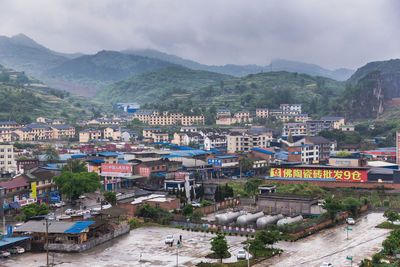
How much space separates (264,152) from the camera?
234 ft

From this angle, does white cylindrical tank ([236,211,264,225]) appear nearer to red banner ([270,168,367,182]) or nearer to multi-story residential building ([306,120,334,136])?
red banner ([270,168,367,182])

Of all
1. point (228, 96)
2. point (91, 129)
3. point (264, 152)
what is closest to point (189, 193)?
point (264, 152)

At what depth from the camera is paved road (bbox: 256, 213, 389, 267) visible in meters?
27.7

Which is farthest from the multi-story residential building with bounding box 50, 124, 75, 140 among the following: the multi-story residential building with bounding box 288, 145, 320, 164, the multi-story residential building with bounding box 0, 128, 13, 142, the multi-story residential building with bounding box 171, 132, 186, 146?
the multi-story residential building with bounding box 288, 145, 320, 164

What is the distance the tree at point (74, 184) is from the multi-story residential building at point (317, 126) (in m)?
68.3

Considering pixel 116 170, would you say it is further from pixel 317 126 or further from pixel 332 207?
pixel 317 126

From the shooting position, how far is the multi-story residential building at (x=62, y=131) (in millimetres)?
103438

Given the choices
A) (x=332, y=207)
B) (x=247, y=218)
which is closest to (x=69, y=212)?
(x=247, y=218)

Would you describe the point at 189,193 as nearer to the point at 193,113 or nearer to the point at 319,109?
the point at 193,113

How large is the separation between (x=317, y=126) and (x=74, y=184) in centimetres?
7244

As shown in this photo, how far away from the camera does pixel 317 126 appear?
353 ft

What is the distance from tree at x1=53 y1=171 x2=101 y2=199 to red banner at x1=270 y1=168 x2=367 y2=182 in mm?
21427

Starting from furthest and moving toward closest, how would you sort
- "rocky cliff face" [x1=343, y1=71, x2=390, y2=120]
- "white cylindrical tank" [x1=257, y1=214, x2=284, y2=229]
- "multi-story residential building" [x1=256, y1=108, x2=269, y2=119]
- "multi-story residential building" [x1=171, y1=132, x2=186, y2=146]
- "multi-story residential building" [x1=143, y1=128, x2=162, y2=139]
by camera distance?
"rocky cliff face" [x1=343, y1=71, x2=390, y2=120]
"multi-story residential building" [x1=256, y1=108, x2=269, y2=119]
"multi-story residential building" [x1=143, y1=128, x2=162, y2=139]
"multi-story residential building" [x1=171, y1=132, x2=186, y2=146]
"white cylindrical tank" [x1=257, y1=214, x2=284, y2=229]

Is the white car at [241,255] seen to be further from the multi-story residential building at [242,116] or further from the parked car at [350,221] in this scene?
the multi-story residential building at [242,116]
